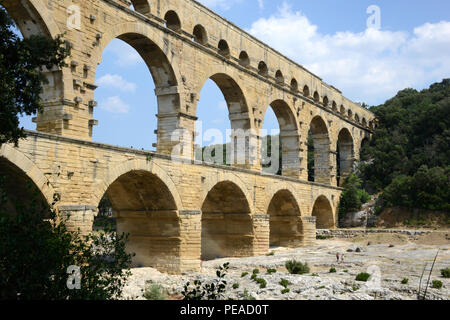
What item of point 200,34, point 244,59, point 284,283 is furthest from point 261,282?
point 244,59

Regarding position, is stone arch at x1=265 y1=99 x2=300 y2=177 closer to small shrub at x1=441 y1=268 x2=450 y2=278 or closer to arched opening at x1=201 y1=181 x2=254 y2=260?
arched opening at x1=201 y1=181 x2=254 y2=260

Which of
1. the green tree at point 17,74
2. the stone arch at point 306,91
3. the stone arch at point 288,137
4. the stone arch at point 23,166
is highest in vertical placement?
the stone arch at point 306,91

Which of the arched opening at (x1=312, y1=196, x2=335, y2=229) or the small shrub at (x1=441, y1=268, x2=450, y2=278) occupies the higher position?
the arched opening at (x1=312, y1=196, x2=335, y2=229)

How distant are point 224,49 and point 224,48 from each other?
67mm

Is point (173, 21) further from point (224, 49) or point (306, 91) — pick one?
point (306, 91)

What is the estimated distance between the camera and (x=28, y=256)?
704 cm

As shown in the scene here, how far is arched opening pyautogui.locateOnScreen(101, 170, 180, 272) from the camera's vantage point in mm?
18672

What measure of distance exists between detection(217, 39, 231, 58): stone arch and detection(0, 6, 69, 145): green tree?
14977 millimetres

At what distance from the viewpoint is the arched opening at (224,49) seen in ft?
79.0

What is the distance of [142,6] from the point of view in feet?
62.4

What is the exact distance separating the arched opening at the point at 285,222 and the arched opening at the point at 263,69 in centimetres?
730

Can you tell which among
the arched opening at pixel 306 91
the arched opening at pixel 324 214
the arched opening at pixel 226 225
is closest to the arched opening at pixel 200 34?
the arched opening at pixel 226 225

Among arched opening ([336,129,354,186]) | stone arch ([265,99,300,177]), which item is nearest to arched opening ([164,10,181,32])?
stone arch ([265,99,300,177])

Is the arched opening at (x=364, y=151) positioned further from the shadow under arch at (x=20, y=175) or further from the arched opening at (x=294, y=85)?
the shadow under arch at (x=20, y=175)
